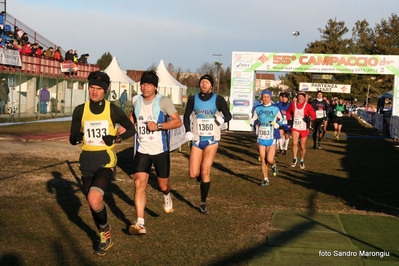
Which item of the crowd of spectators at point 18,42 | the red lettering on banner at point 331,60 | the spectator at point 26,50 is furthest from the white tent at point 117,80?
the red lettering on banner at point 331,60

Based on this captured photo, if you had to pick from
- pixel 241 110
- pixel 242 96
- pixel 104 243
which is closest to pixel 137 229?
pixel 104 243

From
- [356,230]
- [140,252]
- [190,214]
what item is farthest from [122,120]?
[356,230]

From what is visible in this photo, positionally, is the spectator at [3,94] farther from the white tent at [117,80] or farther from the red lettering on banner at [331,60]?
the white tent at [117,80]

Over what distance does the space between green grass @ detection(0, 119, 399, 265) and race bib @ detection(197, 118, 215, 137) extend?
120cm

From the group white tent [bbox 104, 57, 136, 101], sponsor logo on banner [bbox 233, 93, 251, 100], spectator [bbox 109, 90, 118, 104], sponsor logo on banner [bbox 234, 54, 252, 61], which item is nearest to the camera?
sponsor logo on banner [bbox 234, 54, 252, 61]

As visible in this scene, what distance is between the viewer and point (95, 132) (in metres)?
6.96

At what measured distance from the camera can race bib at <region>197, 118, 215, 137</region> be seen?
9672 mm

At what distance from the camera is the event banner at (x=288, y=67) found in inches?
1182

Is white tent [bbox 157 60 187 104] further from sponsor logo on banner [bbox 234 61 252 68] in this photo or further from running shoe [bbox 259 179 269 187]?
running shoe [bbox 259 179 269 187]

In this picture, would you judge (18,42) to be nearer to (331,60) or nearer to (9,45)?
(9,45)

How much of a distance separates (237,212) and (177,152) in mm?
10177

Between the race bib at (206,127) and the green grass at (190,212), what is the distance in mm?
1197

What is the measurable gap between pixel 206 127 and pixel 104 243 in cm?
334

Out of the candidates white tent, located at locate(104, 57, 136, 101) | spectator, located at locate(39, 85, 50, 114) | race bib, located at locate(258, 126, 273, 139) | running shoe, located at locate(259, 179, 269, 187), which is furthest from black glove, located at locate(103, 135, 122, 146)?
white tent, located at locate(104, 57, 136, 101)
